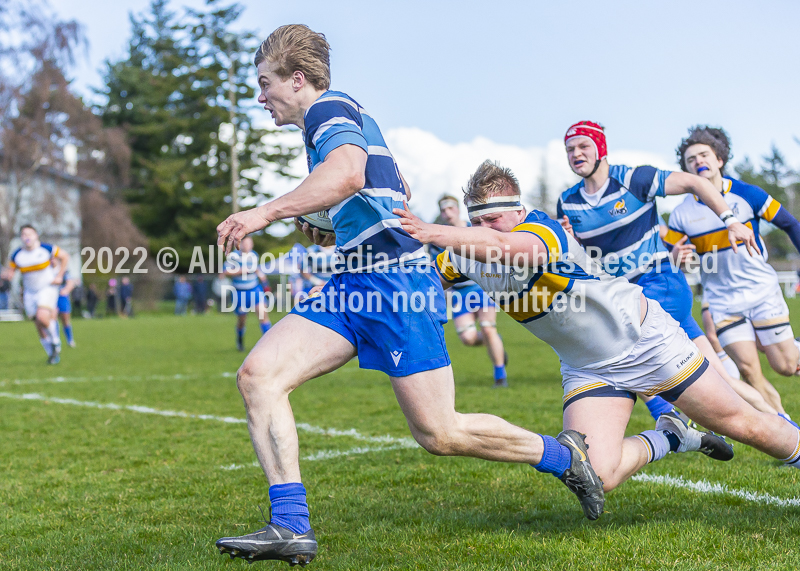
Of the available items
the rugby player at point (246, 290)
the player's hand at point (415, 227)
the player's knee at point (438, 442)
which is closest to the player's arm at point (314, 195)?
the player's hand at point (415, 227)

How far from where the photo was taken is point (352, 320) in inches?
134

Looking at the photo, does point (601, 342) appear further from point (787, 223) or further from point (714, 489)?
point (787, 223)

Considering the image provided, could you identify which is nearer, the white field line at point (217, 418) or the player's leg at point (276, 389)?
the player's leg at point (276, 389)

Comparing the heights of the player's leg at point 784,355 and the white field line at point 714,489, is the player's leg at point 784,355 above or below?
above

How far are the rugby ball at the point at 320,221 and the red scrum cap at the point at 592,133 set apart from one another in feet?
7.57

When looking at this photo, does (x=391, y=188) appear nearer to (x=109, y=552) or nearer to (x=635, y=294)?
(x=635, y=294)

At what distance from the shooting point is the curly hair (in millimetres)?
5715

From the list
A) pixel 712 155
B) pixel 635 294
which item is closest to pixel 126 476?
pixel 635 294

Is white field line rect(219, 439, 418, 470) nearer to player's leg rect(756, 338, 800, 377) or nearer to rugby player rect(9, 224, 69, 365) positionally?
player's leg rect(756, 338, 800, 377)

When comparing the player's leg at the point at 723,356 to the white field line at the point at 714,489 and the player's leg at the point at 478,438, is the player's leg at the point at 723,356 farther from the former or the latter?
the player's leg at the point at 478,438

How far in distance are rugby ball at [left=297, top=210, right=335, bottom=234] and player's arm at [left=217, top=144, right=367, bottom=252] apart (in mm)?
533

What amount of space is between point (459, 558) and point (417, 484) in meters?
1.45

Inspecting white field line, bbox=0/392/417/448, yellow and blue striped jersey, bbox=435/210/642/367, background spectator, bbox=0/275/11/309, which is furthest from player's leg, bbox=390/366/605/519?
background spectator, bbox=0/275/11/309

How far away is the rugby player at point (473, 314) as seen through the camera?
373 inches
